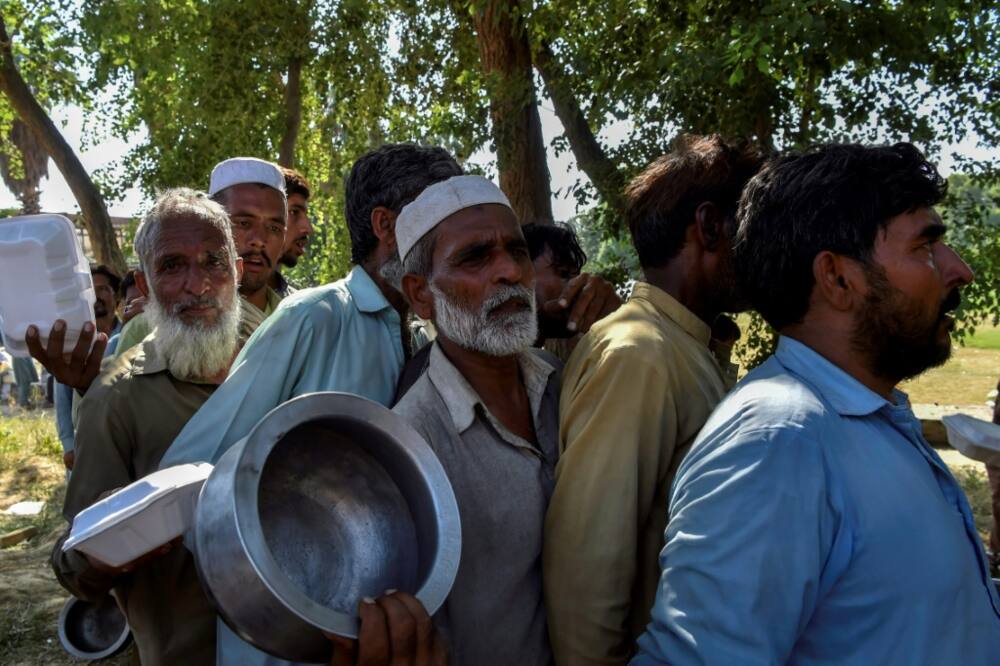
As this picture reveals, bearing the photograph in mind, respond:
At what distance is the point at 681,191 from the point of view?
2211 mm

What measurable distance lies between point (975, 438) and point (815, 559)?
151 centimetres

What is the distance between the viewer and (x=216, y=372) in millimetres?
2754

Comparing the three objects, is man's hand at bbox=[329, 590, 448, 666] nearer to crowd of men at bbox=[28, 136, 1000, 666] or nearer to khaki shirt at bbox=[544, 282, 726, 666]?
crowd of men at bbox=[28, 136, 1000, 666]

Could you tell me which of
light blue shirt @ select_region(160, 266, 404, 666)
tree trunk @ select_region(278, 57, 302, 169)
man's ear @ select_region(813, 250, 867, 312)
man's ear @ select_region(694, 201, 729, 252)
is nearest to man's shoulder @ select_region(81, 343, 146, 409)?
light blue shirt @ select_region(160, 266, 404, 666)

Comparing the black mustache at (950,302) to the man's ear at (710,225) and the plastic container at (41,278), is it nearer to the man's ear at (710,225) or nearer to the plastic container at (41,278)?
the man's ear at (710,225)

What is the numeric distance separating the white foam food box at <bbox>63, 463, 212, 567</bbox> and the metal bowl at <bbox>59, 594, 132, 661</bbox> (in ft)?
3.32

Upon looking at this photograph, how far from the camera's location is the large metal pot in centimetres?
145

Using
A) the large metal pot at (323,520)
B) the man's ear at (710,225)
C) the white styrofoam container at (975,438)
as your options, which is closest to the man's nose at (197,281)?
the large metal pot at (323,520)

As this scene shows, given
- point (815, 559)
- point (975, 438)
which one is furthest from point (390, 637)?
point (975, 438)

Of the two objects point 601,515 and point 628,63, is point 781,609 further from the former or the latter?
point 628,63

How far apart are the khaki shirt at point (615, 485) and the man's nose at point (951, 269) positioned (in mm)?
549

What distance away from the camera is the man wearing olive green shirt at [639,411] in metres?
1.89

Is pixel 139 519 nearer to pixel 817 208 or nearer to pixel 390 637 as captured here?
pixel 390 637

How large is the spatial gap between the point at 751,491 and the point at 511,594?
688 mm
